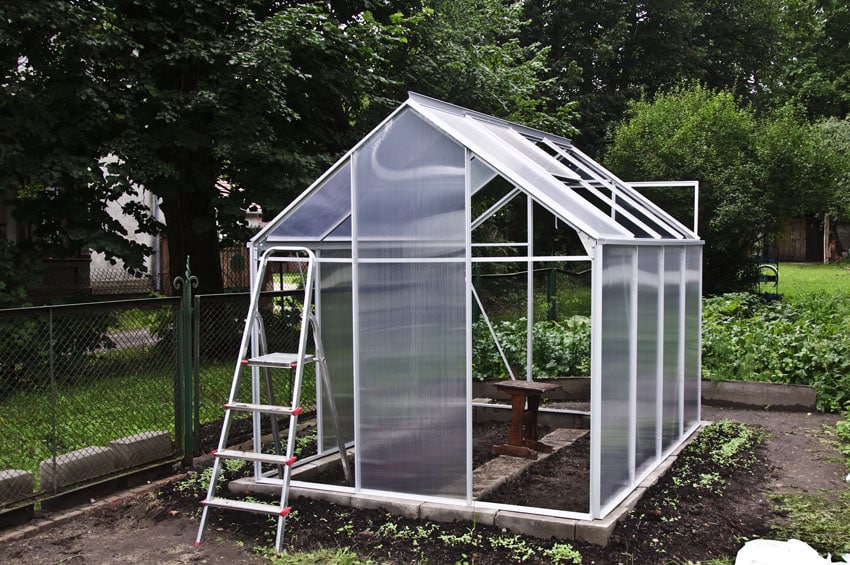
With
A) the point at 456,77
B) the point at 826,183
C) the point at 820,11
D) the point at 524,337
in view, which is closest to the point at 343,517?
the point at 524,337

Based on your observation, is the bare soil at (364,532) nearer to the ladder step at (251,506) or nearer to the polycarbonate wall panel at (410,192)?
the ladder step at (251,506)

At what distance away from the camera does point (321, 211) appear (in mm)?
6477

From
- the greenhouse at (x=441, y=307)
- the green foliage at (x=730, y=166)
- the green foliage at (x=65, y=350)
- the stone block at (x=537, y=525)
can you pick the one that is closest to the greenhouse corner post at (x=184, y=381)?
A: the green foliage at (x=65, y=350)

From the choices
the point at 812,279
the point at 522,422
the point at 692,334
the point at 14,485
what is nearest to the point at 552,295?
the point at 692,334

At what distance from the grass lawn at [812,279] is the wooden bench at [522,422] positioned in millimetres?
13280

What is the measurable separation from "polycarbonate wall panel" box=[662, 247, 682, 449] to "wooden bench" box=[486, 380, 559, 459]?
105cm

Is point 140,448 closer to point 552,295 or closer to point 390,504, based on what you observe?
point 390,504

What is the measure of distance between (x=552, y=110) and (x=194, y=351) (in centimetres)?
1840

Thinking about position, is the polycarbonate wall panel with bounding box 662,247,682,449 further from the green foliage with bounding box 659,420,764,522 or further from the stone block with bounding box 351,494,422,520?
the stone block with bounding box 351,494,422,520

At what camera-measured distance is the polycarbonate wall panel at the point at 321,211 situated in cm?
613

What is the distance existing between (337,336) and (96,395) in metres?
2.48

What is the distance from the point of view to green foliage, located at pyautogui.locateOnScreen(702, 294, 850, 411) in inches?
359

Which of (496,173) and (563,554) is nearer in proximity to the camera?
(563,554)

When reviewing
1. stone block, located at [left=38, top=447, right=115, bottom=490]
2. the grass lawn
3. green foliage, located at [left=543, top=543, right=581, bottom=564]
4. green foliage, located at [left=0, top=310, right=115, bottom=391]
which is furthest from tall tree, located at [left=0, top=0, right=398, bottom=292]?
the grass lawn
